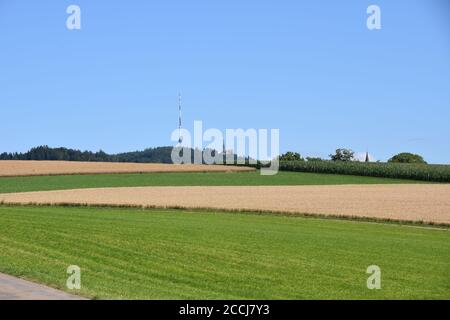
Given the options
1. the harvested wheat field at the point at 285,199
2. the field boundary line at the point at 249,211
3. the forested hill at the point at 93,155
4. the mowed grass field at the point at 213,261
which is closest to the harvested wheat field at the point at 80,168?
the harvested wheat field at the point at 285,199

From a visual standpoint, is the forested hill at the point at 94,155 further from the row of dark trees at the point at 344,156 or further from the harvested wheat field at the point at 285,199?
the harvested wheat field at the point at 285,199

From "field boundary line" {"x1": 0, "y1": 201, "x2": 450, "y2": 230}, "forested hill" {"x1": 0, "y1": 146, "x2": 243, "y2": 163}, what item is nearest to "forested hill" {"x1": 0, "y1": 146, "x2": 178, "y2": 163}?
"forested hill" {"x1": 0, "y1": 146, "x2": 243, "y2": 163}

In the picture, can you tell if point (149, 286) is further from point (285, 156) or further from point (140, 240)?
point (285, 156)

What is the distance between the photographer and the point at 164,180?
201 ft

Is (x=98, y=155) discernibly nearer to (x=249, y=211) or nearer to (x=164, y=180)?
(x=164, y=180)

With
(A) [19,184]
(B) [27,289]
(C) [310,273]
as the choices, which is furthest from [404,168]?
(B) [27,289]

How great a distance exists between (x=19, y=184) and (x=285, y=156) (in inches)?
2773

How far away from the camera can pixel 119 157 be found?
103250mm

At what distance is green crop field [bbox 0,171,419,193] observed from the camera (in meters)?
54.0

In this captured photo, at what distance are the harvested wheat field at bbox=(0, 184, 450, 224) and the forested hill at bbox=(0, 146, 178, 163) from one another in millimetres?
45467

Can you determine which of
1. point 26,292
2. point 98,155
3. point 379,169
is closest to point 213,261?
point 26,292

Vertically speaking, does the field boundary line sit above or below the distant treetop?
below

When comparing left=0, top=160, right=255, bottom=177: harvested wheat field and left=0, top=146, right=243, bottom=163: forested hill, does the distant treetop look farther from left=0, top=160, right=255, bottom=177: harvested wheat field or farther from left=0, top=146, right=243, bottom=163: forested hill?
left=0, top=160, right=255, bottom=177: harvested wheat field

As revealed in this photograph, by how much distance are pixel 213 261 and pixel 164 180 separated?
45.6 meters
